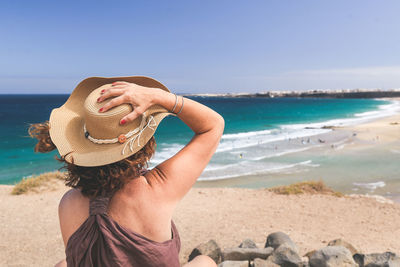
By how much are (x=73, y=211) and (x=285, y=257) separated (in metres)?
3.13

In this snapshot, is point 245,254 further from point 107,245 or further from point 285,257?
point 107,245

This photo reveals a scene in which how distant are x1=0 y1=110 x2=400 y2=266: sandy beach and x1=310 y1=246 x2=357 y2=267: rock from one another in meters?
1.49

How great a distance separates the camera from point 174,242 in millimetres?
1665

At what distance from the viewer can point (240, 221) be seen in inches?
276

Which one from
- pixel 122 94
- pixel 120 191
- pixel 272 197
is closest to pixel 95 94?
pixel 122 94

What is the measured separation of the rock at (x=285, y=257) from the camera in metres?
3.88

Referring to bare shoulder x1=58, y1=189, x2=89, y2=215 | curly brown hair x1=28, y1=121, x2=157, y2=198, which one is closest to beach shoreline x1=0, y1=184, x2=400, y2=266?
bare shoulder x1=58, y1=189, x2=89, y2=215

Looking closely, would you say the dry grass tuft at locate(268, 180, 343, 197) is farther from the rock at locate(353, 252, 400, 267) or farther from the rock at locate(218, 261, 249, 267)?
the rock at locate(218, 261, 249, 267)

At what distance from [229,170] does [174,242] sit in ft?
41.2

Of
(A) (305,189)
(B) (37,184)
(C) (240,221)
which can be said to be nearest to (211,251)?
(C) (240,221)

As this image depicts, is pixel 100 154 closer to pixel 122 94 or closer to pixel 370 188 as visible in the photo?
pixel 122 94

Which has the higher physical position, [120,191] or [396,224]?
[120,191]

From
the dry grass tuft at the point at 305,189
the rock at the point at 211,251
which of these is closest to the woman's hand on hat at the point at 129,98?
the rock at the point at 211,251

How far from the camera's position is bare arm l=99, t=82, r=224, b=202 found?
1394 millimetres
